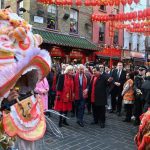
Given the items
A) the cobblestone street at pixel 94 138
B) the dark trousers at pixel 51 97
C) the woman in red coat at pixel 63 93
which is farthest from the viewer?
the dark trousers at pixel 51 97

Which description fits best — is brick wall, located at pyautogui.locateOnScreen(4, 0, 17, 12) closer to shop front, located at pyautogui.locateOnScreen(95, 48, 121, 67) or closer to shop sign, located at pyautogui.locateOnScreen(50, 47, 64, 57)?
shop sign, located at pyautogui.locateOnScreen(50, 47, 64, 57)

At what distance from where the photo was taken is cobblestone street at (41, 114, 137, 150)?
628 cm

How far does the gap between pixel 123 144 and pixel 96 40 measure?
18.3 m

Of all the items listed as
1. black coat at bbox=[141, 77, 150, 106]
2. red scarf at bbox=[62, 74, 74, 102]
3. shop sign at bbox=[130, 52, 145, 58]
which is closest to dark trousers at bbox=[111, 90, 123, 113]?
black coat at bbox=[141, 77, 150, 106]

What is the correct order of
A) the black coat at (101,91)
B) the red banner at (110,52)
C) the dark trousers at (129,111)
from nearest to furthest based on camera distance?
1. the black coat at (101,91)
2. the dark trousers at (129,111)
3. the red banner at (110,52)

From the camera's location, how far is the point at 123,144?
6.61 metres

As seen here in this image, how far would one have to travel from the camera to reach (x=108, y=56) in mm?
24766

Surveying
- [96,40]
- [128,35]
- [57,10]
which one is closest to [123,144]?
[57,10]

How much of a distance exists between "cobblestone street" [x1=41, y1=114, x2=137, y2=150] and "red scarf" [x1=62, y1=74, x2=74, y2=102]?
0.78 m

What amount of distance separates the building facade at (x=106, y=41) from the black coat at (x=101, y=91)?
49.6ft

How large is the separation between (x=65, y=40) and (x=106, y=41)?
627 centimetres

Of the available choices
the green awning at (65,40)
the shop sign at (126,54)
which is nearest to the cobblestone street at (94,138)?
the green awning at (65,40)

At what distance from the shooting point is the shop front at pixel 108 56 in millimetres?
23817

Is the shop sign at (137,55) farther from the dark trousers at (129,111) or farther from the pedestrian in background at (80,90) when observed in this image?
the pedestrian in background at (80,90)
